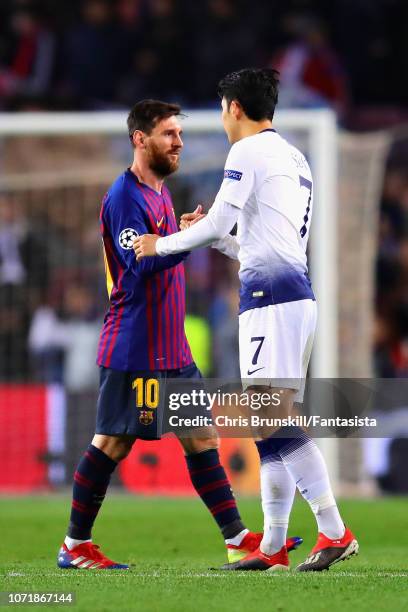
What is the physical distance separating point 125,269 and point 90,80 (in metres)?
9.42

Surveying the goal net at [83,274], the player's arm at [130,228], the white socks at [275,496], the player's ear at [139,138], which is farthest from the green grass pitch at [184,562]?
the player's ear at [139,138]

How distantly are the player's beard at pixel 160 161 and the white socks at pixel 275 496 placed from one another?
150 centimetres

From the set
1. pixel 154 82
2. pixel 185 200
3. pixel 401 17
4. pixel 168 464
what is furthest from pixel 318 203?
pixel 401 17

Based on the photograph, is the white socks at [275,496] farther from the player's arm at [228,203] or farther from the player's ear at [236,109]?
the player's ear at [236,109]

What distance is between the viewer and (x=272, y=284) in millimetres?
5516

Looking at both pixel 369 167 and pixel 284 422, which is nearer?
pixel 284 422

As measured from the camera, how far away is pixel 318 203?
1083cm

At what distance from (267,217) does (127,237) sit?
75 cm

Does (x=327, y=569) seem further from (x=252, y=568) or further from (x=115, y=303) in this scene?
(x=115, y=303)

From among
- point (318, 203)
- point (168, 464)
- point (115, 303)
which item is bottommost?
point (168, 464)

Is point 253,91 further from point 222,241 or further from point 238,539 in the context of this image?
point 238,539

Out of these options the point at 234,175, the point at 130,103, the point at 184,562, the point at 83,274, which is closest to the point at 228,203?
the point at 234,175

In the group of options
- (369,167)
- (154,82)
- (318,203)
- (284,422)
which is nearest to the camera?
(284,422)

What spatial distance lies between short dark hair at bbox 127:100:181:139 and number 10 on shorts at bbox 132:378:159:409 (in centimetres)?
115
